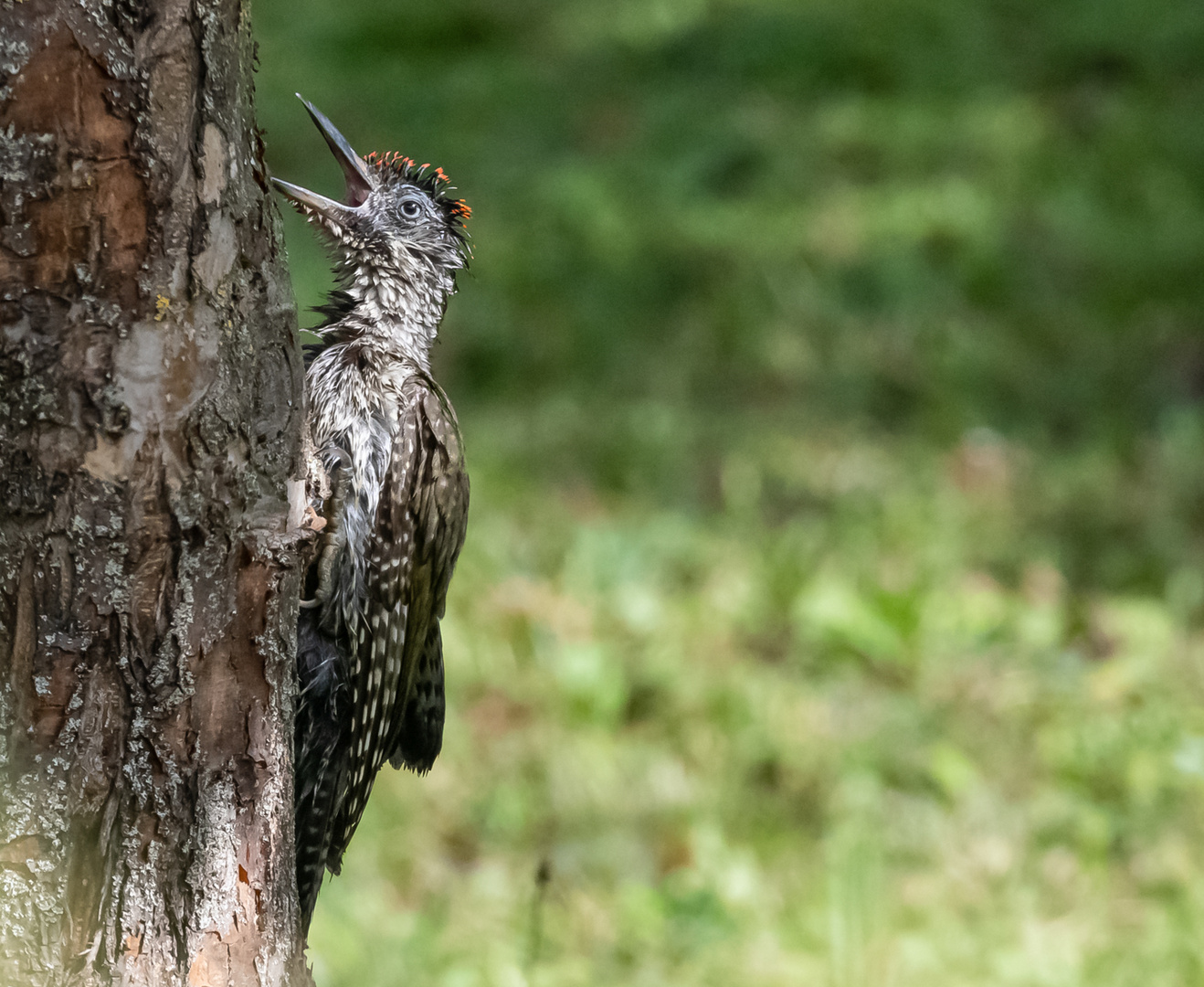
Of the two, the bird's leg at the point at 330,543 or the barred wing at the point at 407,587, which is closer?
the bird's leg at the point at 330,543

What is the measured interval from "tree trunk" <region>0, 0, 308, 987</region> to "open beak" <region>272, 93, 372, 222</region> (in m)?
0.75

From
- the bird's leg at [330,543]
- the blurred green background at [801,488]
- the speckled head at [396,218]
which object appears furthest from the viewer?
the blurred green background at [801,488]

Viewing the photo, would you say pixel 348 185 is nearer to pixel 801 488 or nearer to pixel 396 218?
pixel 396 218

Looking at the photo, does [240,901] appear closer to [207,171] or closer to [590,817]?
[207,171]

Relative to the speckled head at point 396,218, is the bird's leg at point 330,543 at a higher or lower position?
lower

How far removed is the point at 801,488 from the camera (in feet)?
17.4

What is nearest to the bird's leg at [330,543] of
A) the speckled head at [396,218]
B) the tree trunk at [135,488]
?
the tree trunk at [135,488]

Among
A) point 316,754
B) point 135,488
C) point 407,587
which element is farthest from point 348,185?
point 135,488

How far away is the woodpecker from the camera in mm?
2270

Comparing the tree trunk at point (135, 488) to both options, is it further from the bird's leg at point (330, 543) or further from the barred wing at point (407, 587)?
the barred wing at point (407, 587)

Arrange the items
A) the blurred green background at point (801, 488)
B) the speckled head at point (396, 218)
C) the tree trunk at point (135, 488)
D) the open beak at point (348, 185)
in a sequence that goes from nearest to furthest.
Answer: the tree trunk at point (135, 488) < the open beak at point (348, 185) < the speckled head at point (396, 218) < the blurred green background at point (801, 488)

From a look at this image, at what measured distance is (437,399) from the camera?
2445mm

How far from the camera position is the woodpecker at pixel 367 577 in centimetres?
227

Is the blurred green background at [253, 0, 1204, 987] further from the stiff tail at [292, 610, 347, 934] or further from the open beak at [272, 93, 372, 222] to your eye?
the open beak at [272, 93, 372, 222]
